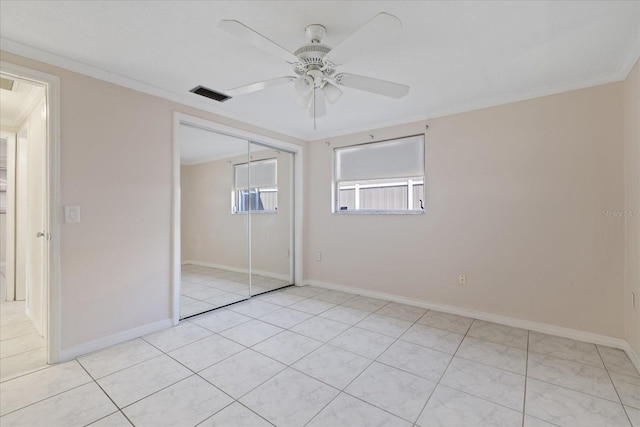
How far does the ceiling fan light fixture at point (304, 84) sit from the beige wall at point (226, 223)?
185 centimetres

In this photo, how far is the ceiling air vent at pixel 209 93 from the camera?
2.80 metres

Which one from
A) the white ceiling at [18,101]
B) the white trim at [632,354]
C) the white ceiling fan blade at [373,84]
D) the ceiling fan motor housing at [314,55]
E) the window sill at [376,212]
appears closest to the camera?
the ceiling fan motor housing at [314,55]

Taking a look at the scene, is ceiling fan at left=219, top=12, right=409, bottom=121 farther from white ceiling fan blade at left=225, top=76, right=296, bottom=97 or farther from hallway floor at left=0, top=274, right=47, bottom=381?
hallway floor at left=0, top=274, right=47, bottom=381

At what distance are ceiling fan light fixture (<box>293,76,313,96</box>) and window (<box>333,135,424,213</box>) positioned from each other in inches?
78.4

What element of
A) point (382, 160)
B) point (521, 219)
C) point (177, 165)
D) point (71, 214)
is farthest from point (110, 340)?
point (521, 219)

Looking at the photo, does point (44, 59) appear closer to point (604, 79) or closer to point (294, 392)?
point (294, 392)

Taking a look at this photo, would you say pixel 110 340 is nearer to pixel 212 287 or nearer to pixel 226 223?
pixel 212 287

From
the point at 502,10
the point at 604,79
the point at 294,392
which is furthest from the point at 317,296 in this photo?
the point at 604,79

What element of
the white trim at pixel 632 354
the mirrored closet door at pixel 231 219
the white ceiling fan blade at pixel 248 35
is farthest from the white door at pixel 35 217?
the white trim at pixel 632 354

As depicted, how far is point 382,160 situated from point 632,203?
2391mm

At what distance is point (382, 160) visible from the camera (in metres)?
3.88

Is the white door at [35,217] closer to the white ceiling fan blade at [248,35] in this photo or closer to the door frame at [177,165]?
the door frame at [177,165]

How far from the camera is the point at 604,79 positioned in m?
2.50

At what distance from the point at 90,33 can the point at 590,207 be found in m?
4.23
